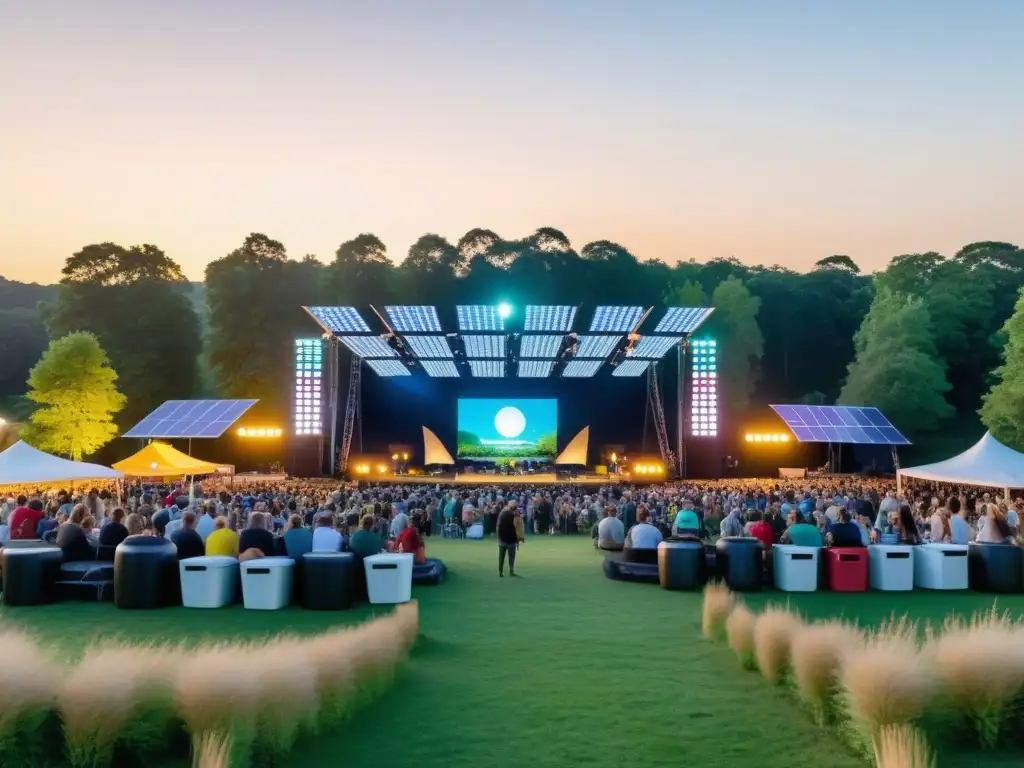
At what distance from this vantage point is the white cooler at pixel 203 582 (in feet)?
34.4

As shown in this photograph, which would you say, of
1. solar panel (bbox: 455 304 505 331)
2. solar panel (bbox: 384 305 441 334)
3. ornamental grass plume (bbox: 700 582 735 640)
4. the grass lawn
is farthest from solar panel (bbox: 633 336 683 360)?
ornamental grass plume (bbox: 700 582 735 640)

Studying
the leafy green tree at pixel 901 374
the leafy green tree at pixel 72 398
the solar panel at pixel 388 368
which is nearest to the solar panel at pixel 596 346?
the solar panel at pixel 388 368

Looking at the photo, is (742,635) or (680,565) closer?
(742,635)

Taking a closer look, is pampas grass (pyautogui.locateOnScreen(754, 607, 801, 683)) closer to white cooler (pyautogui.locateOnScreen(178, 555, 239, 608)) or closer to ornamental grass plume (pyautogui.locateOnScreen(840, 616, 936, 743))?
ornamental grass plume (pyautogui.locateOnScreen(840, 616, 936, 743))

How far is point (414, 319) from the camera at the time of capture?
2895cm

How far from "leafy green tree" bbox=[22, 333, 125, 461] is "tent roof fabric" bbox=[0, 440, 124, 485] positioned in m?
25.9

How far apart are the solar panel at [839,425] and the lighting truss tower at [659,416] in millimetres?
5839

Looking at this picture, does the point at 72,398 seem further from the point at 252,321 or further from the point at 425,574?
the point at 425,574

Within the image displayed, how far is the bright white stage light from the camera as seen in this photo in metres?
40.6

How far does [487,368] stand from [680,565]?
28227 millimetres

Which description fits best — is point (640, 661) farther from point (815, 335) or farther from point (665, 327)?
point (815, 335)

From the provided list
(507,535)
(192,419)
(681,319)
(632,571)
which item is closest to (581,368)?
(681,319)

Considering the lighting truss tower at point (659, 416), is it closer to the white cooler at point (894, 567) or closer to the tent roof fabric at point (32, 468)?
the tent roof fabric at point (32, 468)

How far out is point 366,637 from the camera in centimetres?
704
